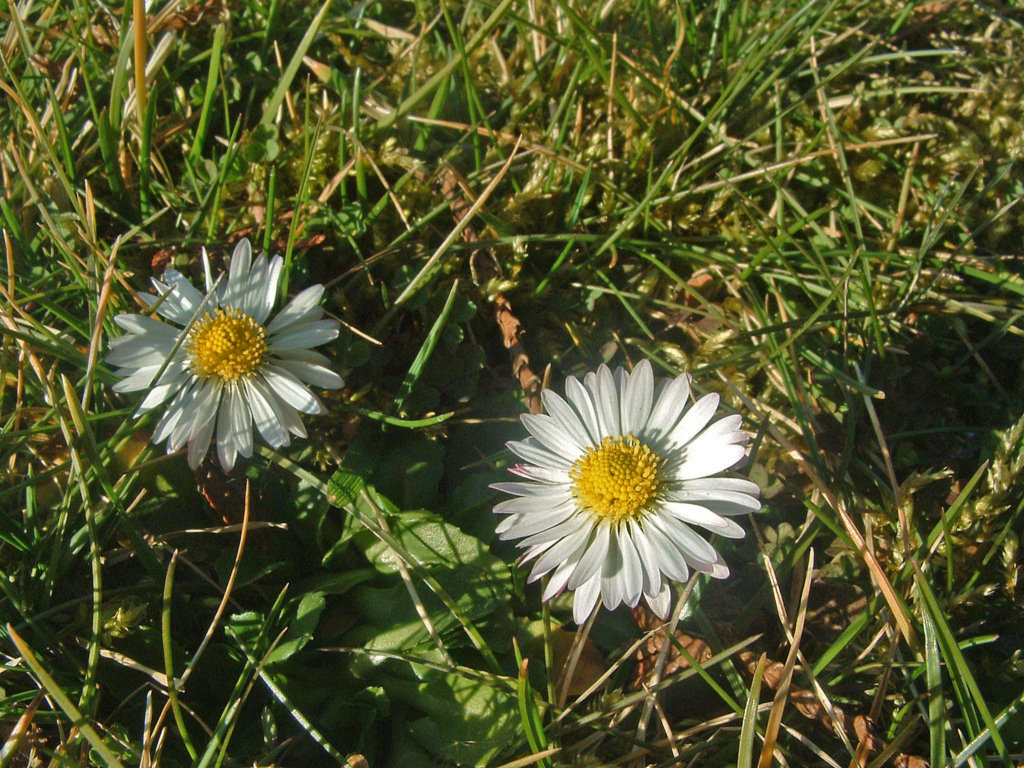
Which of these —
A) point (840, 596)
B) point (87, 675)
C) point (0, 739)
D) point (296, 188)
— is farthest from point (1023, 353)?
point (0, 739)

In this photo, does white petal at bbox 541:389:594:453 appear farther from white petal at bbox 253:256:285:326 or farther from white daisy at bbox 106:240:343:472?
white petal at bbox 253:256:285:326

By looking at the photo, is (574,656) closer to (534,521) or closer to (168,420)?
(534,521)

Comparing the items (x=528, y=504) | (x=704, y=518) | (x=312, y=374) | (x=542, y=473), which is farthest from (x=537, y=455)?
(x=312, y=374)

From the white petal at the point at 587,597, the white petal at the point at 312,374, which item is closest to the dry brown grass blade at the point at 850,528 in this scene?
the white petal at the point at 587,597

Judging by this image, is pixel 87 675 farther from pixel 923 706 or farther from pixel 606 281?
pixel 923 706

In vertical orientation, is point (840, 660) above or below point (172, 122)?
below

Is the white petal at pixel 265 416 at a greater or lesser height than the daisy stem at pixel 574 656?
greater

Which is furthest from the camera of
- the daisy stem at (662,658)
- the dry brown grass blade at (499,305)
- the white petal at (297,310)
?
the dry brown grass blade at (499,305)

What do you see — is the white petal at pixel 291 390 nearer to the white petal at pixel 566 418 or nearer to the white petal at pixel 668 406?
the white petal at pixel 566 418
